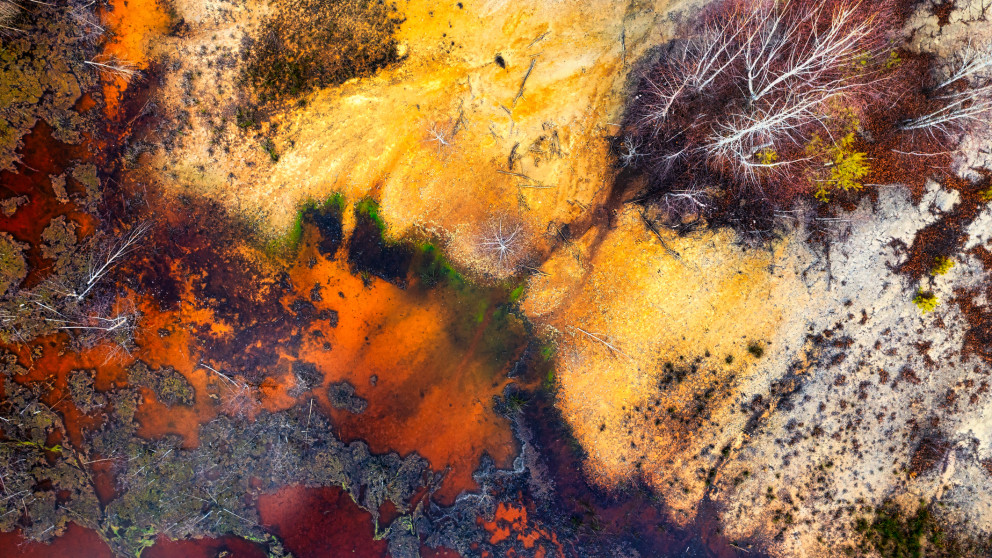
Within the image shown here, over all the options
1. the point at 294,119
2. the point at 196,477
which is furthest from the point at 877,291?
the point at 196,477

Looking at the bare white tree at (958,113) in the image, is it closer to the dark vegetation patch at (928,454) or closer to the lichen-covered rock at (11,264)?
the dark vegetation patch at (928,454)

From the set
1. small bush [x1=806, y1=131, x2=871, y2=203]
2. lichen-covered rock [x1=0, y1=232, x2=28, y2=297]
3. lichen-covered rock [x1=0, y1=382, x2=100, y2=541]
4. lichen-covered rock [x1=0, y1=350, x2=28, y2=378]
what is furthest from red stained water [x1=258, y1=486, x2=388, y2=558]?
small bush [x1=806, y1=131, x2=871, y2=203]

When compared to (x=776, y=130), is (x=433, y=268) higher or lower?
lower

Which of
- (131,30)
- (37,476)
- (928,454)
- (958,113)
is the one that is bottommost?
(928,454)

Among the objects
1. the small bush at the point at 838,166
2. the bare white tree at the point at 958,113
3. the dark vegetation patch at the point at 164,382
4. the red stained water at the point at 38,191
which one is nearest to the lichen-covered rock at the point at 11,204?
the red stained water at the point at 38,191

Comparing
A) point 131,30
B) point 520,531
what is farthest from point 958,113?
point 131,30

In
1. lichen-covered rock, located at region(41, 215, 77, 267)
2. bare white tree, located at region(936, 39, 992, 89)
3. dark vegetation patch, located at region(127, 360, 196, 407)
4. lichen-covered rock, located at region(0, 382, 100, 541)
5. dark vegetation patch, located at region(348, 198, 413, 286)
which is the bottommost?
lichen-covered rock, located at region(0, 382, 100, 541)

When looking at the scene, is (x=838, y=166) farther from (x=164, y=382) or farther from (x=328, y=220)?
(x=164, y=382)

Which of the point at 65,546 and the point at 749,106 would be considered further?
the point at 65,546

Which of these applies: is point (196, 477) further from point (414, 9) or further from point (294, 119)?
point (414, 9)

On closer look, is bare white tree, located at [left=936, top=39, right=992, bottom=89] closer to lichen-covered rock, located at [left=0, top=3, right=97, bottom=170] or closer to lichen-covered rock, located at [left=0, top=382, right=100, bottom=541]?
lichen-covered rock, located at [left=0, top=3, right=97, bottom=170]
